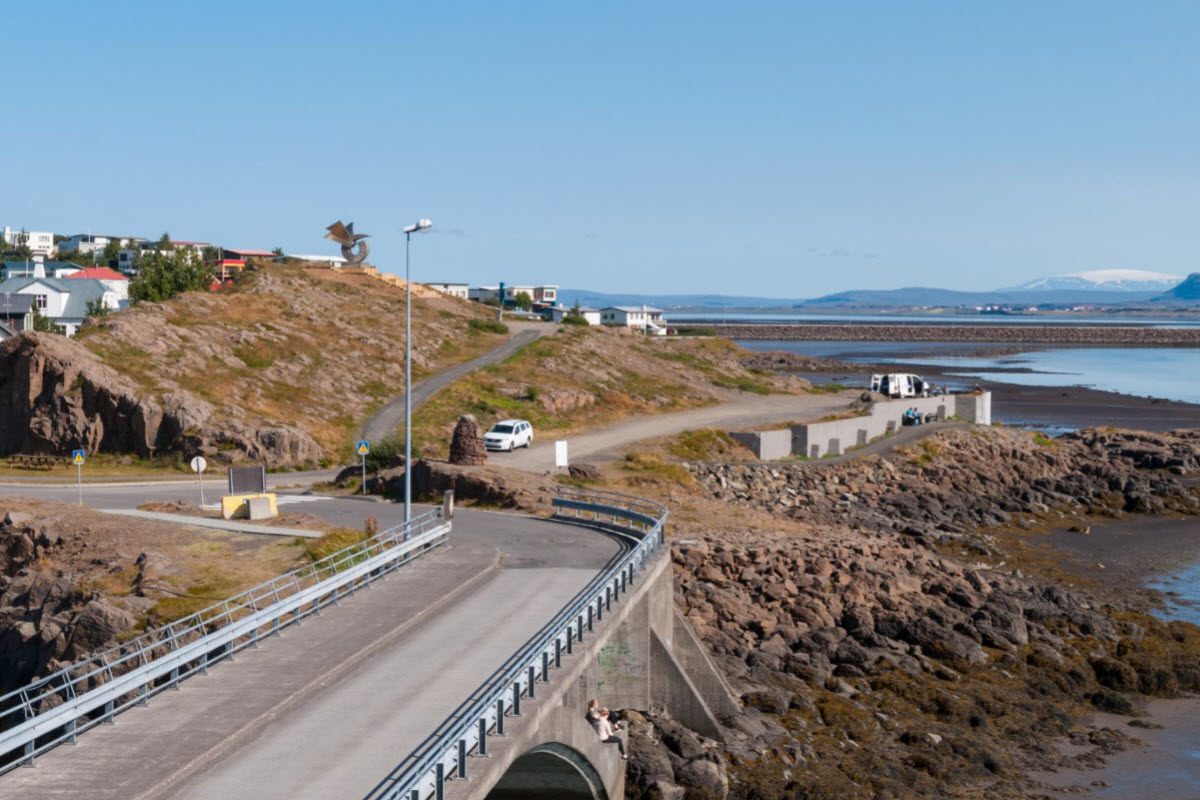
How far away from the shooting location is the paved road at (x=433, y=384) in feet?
203

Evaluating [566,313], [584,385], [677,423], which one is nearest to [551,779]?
[677,423]

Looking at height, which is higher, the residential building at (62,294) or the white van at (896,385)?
the residential building at (62,294)

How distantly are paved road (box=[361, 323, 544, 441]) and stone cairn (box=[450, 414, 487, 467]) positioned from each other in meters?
15.3

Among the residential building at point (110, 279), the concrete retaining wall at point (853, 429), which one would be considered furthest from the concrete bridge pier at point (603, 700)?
the residential building at point (110, 279)

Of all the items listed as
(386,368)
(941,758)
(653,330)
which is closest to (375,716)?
(941,758)

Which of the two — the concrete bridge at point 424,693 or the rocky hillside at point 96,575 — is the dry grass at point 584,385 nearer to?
the rocky hillside at point 96,575

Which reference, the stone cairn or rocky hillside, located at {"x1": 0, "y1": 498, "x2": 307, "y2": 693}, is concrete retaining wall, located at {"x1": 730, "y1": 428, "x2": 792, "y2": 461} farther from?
rocky hillside, located at {"x1": 0, "y1": 498, "x2": 307, "y2": 693}

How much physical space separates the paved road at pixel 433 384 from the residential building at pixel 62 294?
4795 cm

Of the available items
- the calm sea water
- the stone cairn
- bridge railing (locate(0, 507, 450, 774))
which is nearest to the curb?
bridge railing (locate(0, 507, 450, 774))

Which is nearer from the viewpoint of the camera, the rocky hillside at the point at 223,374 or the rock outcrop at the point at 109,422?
the rock outcrop at the point at 109,422

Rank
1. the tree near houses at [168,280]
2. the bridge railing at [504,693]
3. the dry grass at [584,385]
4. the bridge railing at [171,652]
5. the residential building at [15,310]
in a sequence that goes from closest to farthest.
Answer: the bridge railing at [504,693], the bridge railing at [171,652], the dry grass at [584,385], the tree near houses at [168,280], the residential building at [15,310]

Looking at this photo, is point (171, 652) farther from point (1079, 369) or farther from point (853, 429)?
point (1079, 369)

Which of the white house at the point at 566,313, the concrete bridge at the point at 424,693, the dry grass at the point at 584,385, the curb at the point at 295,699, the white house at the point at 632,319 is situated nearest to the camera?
the curb at the point at 295,699

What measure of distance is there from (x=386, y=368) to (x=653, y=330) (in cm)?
9856
